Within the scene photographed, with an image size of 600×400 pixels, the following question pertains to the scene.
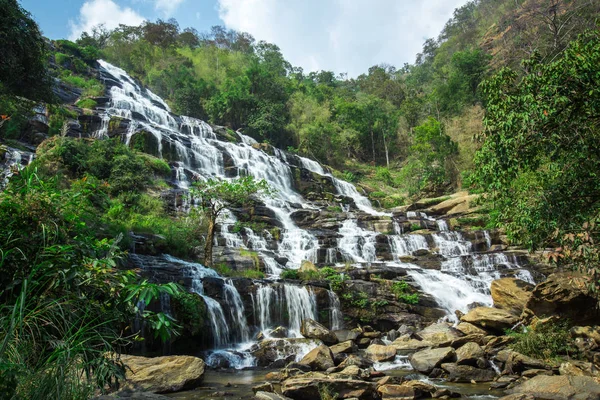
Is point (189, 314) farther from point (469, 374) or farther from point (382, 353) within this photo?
point (469, 374)

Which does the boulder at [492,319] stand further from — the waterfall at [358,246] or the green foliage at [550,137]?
the waterfall at [358,246]

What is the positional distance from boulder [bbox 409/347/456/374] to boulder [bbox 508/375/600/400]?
1.74 metres

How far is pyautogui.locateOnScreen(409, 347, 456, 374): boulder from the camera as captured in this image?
27.0 feet

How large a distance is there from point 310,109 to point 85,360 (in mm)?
43573

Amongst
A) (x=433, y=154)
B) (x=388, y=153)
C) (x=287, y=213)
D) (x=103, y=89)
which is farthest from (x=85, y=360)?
(x=388, y=153)

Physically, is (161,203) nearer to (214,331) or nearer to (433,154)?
(214,331)

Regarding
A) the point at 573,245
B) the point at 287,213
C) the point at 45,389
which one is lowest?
the point at 45,389

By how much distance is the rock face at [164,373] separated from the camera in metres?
6.85

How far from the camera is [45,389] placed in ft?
8.19

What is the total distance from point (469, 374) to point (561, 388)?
5.54 ft

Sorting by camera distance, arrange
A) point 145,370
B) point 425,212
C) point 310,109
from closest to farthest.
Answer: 1. point 145,370
2. point 425,212
3. point 310,109

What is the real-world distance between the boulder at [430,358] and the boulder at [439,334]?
1018mm

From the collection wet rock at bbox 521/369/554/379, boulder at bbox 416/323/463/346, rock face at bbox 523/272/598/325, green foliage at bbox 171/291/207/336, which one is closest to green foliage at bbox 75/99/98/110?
green foliage at bbox 171/291/207/336

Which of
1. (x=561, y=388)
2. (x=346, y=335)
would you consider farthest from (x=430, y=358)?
(x=346, y=335)
